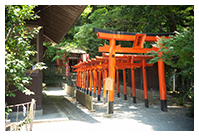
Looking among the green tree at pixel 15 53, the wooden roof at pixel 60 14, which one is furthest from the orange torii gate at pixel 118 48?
the green tree at pixel 15 53

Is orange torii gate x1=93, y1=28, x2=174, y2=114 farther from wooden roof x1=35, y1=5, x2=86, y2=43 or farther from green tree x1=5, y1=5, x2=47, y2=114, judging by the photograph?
green tree x1=5, y1=5, x2=47, y2=114

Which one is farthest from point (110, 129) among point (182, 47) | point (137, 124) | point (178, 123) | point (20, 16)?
point (20, 16)

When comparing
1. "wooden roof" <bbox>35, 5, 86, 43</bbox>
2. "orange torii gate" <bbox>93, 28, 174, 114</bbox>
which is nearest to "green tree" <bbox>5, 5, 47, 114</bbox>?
"wooden roof" <bbox>35, 5, 86, 43</bbox>

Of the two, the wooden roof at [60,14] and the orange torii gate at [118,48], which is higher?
the wooden roof at [60,14]

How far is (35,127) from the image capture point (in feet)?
16.9

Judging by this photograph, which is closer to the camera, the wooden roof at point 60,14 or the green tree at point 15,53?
the green tree at point 15,53

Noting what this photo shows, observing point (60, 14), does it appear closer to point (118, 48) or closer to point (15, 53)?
point (118, 48)

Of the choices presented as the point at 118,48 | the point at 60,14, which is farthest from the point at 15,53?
the point at 118,48

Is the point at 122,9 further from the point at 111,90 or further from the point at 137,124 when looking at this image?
the point at 137,124

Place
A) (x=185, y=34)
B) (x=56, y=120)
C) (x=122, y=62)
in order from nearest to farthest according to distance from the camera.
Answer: (x=185, y=34) < (x=56, y=120) < (x=122, y=62)

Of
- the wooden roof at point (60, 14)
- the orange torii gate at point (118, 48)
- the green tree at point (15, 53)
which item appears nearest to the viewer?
the green tree at point (15, 53)

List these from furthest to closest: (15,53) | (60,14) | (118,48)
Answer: (118,48) < (60,14) < (15,53)

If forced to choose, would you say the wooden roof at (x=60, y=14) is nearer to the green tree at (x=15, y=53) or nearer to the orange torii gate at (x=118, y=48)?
the orange torii gate at (x=118, y=48)

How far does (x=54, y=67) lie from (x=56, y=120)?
64.2 ft
